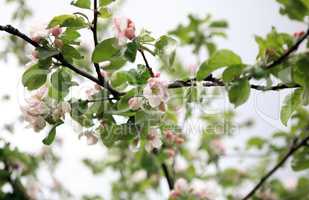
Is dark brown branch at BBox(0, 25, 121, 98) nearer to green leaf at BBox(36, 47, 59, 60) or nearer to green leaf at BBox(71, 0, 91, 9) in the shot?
green leaf at BBox(36, 47, 59, 60)

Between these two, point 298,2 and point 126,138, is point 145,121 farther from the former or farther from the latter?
point 298,2

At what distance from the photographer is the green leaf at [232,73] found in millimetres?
894

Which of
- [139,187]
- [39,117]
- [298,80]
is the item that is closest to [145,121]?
[39,117]

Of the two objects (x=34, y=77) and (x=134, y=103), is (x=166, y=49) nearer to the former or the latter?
(x=134, y=103)

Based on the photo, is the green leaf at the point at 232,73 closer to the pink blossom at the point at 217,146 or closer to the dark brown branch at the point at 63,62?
the dark brown branch at the point at 63,62

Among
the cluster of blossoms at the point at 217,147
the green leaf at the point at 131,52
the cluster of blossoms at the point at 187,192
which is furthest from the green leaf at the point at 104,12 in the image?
the cluster of blossoms at the point at 217,147

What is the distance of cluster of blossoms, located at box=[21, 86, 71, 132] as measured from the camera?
104 cm

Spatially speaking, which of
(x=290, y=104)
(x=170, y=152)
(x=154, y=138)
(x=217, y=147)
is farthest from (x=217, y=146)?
(x=290, y=104)

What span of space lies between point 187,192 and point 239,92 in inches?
23.8

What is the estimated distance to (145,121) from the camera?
105 cm

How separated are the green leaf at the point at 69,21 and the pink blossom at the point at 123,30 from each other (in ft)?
0.26

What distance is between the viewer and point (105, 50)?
99cm

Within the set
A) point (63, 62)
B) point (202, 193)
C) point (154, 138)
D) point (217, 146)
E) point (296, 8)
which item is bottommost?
point (217, 146)

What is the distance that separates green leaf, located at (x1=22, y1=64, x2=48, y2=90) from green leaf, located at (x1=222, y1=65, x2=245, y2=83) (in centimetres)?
41
